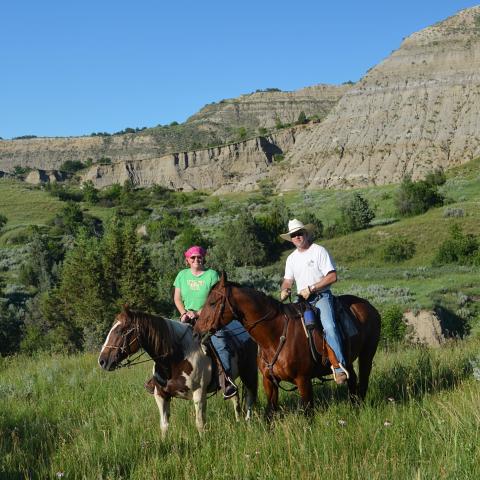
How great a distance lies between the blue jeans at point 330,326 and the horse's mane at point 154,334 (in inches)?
69.6

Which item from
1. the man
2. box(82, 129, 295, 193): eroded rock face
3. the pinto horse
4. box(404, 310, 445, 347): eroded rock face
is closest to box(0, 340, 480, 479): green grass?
the pinto horse

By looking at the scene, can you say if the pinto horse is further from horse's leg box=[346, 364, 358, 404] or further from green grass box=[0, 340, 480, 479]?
horse's leg box=[346, 364, 358, 404]

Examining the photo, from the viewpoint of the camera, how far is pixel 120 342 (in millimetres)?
6434

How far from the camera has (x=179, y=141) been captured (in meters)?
174

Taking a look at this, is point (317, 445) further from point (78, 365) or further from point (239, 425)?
point (78, 365)

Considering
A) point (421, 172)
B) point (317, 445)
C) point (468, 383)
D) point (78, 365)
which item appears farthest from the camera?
point (421, 172)

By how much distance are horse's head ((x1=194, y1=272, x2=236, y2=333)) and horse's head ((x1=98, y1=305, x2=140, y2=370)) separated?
79 cm

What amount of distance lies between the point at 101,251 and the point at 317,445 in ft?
105

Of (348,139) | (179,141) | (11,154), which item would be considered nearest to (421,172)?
(348,139)

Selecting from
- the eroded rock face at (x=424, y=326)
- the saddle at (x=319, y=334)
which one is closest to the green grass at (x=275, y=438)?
the saddle at (x=319, y=334)

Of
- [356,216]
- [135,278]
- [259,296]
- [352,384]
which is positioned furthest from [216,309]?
[356,216]

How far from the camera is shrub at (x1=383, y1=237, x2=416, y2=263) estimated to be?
42688 millimetres

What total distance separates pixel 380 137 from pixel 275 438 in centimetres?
8932

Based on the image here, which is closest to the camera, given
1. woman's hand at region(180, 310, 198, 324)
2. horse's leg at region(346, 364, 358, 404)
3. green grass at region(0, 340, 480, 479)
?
green grass at region(0, 340, 480, 479)
